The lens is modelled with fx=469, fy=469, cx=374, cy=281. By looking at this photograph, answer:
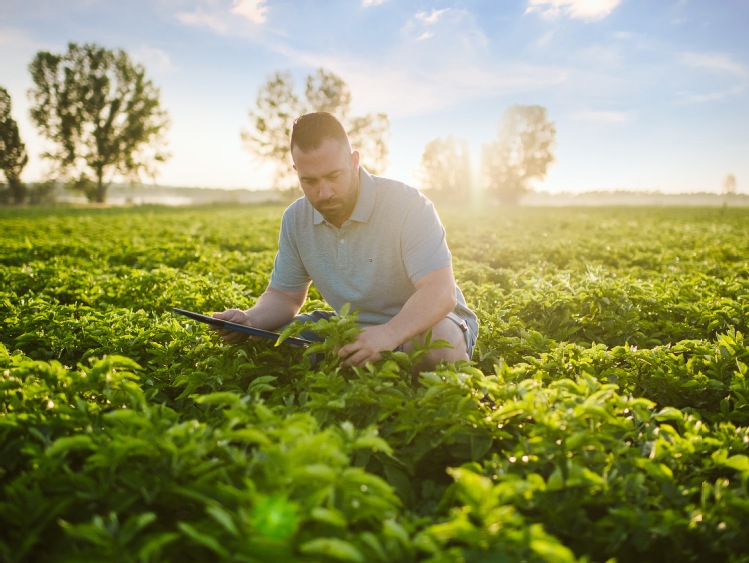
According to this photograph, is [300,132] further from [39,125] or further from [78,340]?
[39,125]

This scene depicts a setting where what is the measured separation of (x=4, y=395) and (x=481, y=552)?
216 cm

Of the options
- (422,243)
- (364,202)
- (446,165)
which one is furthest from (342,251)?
(446,165)

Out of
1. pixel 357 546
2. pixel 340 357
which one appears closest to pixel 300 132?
pixel 340 357

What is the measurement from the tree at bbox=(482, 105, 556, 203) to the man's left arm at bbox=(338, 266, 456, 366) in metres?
70.7

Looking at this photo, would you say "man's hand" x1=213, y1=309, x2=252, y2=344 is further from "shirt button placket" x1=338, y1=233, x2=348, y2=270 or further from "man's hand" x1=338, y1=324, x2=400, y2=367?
"man's hand" x1=338, y1=324, x2=400, y2=367

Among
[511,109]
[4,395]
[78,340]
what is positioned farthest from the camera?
[511,109]

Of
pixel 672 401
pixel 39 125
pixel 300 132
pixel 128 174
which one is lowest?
pixel 672 401

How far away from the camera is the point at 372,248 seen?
323 cm

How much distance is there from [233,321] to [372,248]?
107 centimetres

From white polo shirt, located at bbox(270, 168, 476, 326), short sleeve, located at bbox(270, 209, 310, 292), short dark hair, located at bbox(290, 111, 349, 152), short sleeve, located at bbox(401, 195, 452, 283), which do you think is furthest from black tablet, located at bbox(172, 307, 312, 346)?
short dark hair, located at bbox(290, 111, 349, 152)

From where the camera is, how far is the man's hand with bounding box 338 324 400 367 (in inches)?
99.6

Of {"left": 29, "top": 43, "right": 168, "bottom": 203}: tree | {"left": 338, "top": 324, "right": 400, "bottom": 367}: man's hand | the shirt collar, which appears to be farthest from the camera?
{"left": 29, "top": 43, "right": 168, "bottom": 203}: tree

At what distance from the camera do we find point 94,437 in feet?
5.88

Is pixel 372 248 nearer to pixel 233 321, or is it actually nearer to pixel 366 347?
pixel 366 347
